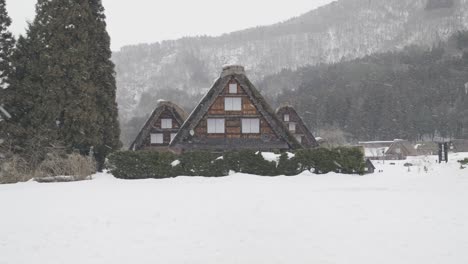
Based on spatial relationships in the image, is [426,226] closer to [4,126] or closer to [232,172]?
[232,172]

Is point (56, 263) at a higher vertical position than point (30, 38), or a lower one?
lower

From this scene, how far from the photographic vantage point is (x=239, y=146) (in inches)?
985

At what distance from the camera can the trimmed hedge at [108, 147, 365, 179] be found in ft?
62.1

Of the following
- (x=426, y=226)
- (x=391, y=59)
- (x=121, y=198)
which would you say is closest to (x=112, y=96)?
(x=121, y=198)

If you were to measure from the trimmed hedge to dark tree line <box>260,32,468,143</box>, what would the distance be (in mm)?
88151

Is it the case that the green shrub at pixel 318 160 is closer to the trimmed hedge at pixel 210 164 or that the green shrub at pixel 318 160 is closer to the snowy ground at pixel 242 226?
the trimmed hedge at pixel 210 164

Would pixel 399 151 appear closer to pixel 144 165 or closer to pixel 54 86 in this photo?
pixel 144 165

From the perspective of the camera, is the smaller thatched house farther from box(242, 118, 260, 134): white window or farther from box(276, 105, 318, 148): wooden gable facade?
box(242, 118, 260, 134): white window

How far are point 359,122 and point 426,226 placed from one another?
100324 millimetres

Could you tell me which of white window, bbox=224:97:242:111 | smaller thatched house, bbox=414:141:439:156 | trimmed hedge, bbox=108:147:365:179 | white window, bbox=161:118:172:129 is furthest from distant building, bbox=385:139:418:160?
trimmed hedge, bbox=108:147:365:179

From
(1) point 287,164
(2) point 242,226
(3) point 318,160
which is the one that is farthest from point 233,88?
(2) point 242,226

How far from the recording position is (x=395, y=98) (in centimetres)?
10650

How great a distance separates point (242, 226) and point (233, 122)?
1716 cm

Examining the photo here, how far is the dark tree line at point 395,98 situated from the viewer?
99869 millimetres
